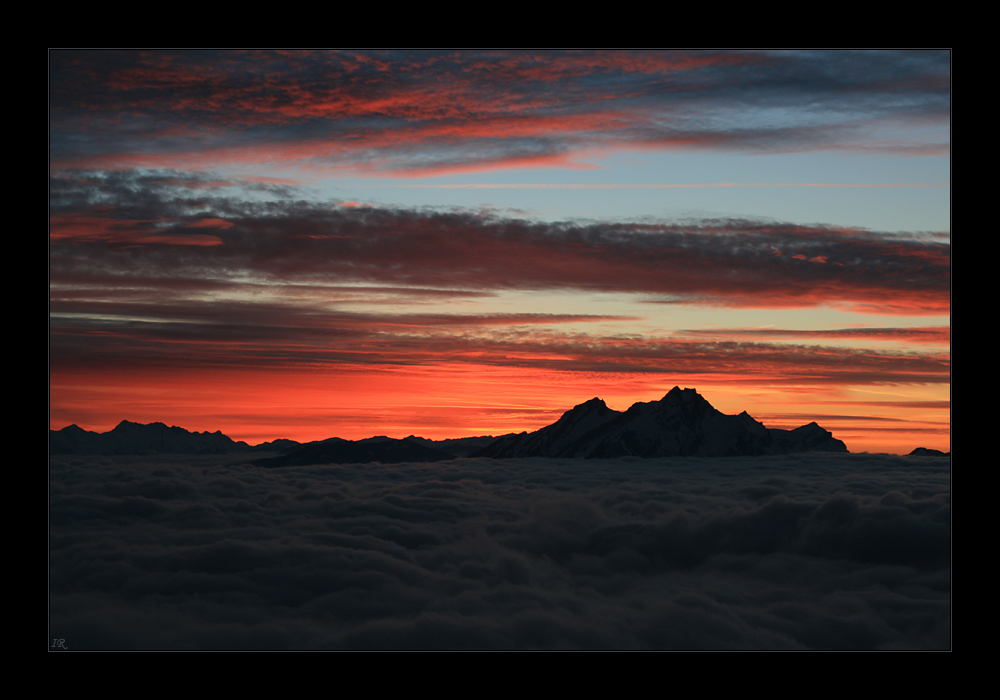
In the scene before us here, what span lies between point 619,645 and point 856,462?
111 meters

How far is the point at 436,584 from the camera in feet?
235

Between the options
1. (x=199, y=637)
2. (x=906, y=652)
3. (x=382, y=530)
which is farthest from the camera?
(x=382, y=530)

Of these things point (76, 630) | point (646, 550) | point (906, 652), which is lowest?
point (646, 550)

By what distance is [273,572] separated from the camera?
2822 inches

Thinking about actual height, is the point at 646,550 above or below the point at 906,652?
below

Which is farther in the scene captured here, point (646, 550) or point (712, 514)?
point (712, 514)

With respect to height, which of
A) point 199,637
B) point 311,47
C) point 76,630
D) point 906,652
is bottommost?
point 199,637

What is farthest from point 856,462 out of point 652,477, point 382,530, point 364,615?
point 364,615

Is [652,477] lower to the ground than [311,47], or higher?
lower

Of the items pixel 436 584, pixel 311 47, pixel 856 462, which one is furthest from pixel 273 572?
pixel 856 462

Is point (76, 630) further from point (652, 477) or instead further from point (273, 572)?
point (652, 477)

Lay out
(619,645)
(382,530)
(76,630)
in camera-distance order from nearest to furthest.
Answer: (76,630) < (619,645) < (382,530)

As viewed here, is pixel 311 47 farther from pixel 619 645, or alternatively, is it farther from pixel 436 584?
pixel 436 584

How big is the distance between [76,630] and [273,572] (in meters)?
32.9
